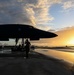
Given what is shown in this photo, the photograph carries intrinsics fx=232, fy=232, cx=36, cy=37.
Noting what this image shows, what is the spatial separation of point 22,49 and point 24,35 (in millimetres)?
8370

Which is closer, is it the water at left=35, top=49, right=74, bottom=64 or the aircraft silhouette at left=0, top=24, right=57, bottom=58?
the water at left=35, top=49, right=74, bottom=64

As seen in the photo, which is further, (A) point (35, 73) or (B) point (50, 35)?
(B) point (50, 35)

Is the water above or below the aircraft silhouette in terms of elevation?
below

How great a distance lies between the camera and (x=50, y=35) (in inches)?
1404

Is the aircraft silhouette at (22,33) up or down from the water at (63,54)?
up

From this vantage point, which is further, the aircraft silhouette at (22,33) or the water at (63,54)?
the aircraft silhouette at (22,33)

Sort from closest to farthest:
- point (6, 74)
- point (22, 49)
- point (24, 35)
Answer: point (6, 74) → point (24, 35) → point (22, 49)

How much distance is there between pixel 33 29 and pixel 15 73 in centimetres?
2376

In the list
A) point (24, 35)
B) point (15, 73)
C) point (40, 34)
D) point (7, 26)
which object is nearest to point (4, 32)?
point (7, 26)

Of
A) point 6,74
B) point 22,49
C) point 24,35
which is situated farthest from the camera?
point 22,49

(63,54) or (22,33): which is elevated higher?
(22,33)

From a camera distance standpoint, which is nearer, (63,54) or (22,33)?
(22,33)

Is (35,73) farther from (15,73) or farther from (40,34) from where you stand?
(40,34)

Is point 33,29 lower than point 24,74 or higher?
higher
